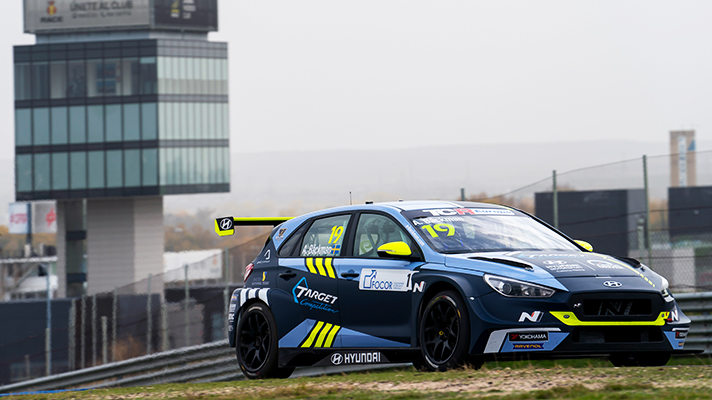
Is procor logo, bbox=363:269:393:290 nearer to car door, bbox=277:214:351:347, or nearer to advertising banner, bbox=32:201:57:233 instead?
car door, bbox=277:214:351:347

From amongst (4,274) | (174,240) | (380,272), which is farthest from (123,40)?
(380,272)

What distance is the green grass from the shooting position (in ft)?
18.6

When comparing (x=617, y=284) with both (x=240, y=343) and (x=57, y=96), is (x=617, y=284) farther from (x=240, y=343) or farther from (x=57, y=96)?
(x=57, y=96)

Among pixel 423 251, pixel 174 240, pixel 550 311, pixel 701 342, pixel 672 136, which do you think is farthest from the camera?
pixel 672 136

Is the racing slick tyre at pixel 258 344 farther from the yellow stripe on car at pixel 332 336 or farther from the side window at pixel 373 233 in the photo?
the side window at pixel 373 233

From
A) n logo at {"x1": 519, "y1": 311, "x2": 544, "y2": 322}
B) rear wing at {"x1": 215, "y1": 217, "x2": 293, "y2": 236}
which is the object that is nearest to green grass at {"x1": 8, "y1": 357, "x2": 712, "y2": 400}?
n logo at {"x1": 519, "y1": 311, "x2": 544, "y2": 322}

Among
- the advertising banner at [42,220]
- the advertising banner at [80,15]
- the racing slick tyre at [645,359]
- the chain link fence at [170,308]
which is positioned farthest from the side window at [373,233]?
the advertising banner at [42,220]

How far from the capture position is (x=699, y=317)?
33.9ft

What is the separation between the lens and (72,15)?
74.1 m

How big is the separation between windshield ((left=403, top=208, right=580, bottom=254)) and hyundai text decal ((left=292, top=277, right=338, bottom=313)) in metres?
1.05

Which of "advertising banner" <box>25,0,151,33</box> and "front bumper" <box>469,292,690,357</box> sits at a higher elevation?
"advertising banner" <box>25,0,151,33</box>

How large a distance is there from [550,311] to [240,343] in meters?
3.69

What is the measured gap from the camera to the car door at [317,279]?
8359mm

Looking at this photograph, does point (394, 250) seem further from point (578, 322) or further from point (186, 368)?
point (186, 368)
